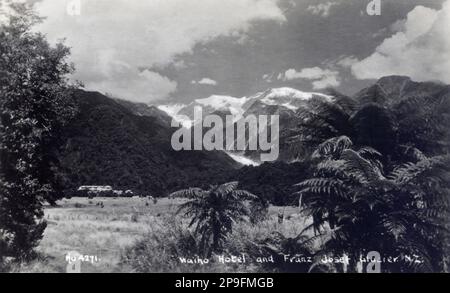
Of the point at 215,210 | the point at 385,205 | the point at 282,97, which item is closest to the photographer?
the point at 385,205

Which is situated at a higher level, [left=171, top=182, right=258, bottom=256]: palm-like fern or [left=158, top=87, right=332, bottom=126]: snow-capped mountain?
[left=158, top=87, right=332, bottom=126]: snow-capped mountain

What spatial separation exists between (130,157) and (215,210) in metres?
47.9

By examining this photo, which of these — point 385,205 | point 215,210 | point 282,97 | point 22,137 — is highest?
point 282,97

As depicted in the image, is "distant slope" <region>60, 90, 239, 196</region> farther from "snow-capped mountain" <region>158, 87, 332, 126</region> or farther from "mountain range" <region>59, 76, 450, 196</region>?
"snow-capped mountain" <region>158, 87, 332, 126</region>

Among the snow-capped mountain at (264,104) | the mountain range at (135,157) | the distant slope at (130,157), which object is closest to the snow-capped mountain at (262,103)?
Result: the snow-capped mountain at (264,104)

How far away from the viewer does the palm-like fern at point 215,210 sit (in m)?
7.62

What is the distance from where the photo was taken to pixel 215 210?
7.80m

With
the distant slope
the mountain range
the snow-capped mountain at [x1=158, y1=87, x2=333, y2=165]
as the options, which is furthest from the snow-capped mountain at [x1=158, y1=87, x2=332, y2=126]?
the distant slope

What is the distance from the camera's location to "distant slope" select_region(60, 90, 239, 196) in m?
46.1

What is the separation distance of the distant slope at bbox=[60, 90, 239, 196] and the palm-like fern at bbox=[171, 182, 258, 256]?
Answer: 32783mm

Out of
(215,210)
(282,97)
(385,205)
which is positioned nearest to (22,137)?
(215,210)

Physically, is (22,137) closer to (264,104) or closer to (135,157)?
(264,104)

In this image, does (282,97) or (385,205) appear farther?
(282,97)
